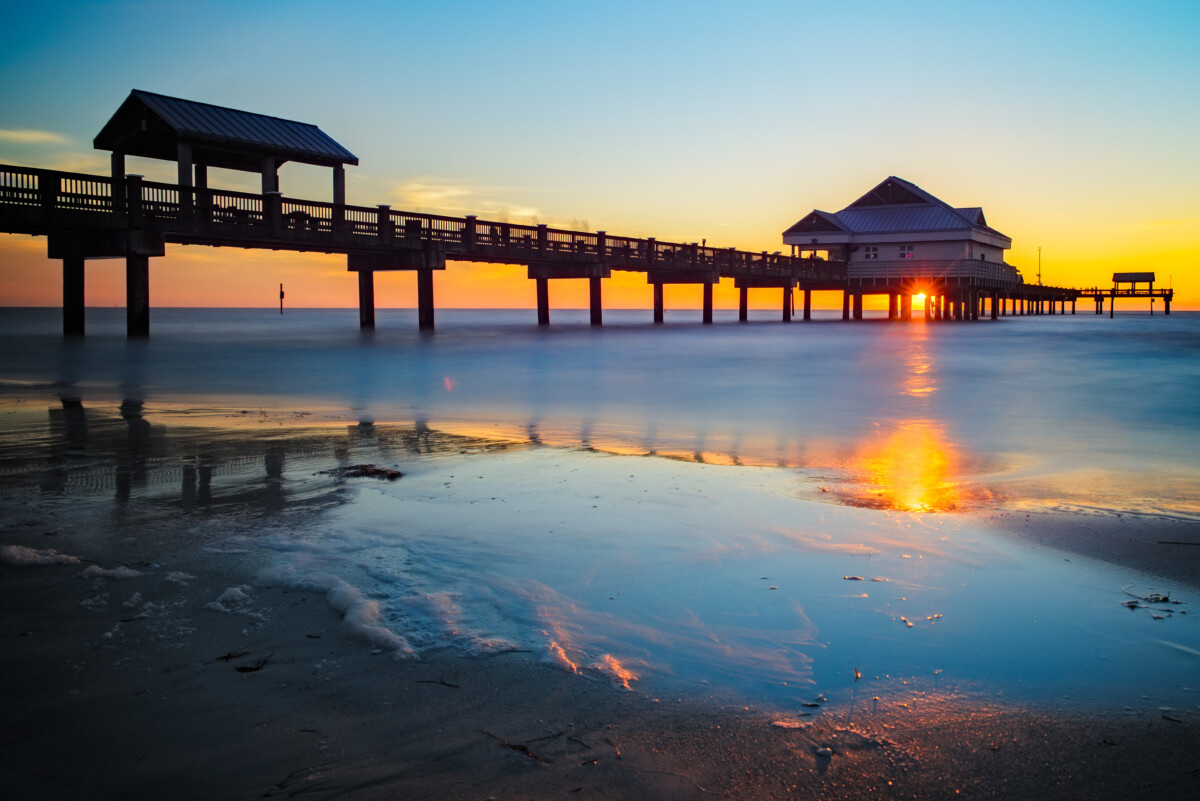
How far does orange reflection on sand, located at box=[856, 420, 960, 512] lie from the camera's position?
20.6 feet

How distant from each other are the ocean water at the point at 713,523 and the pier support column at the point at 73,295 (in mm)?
14580

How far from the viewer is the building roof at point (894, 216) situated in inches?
2451

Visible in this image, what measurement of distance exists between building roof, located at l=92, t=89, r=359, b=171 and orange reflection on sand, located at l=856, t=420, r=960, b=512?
1018 inches

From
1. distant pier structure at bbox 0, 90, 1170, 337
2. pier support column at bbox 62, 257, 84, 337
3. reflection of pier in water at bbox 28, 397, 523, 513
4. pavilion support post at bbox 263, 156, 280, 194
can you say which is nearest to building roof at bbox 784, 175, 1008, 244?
distant pier structure at bbox 0, 90, 1170, 337

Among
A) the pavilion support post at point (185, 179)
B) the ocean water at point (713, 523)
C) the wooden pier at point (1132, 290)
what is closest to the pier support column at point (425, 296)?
the pavilion support post at point (185, 179)

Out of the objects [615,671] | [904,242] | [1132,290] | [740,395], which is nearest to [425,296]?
[740,395]

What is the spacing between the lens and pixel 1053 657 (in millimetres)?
3342

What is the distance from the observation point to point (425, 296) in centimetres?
3741

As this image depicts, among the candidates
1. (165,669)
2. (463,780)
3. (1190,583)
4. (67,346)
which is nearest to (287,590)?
(165,669)

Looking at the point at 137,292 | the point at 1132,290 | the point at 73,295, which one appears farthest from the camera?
the point at 1132,290

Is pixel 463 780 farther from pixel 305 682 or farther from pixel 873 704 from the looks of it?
pixel 873 704

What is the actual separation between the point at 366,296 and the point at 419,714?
132 ft

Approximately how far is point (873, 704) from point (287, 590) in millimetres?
2697

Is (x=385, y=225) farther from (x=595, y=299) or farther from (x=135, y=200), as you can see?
(x=595, y=299)
